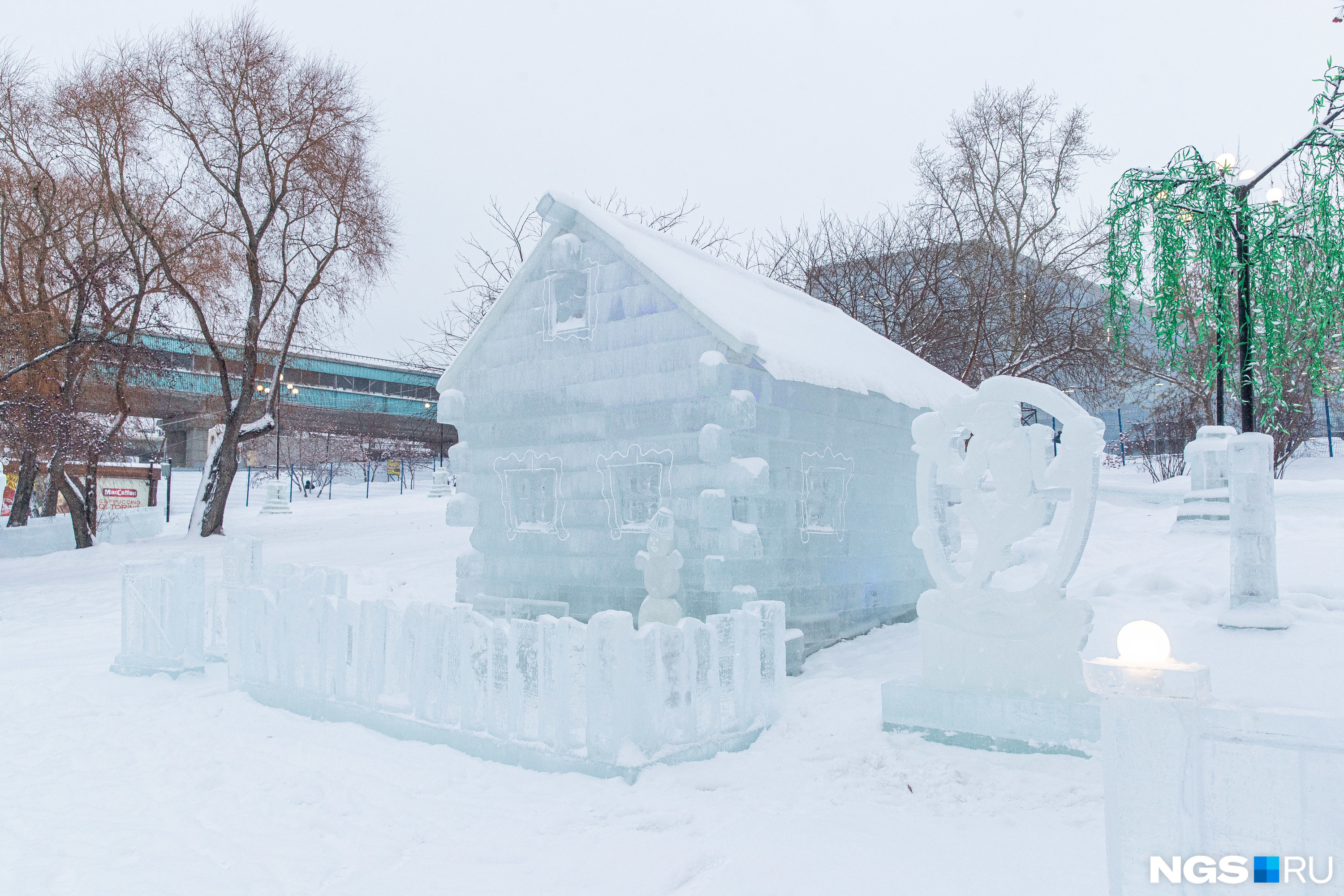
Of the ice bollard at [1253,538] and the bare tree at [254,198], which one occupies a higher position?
the bare tree at [254,198]

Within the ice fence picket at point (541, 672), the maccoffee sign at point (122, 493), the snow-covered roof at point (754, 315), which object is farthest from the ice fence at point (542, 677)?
the maccoffee sign at point (122, 493)

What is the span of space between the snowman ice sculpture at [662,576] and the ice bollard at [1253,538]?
5.01 meters

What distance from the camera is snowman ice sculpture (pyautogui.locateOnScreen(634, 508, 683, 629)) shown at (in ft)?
25.4

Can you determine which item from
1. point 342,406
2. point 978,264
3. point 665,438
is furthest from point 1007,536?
point 342,406

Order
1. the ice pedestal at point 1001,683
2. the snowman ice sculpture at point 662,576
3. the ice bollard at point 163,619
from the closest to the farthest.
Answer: the ice pedestal at point 1001,683
the snowman ice sculpture at point 662,576
the ice bollard at point 163,619

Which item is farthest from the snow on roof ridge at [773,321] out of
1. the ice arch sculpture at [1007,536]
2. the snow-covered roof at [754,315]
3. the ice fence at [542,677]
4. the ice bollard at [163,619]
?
the ice bollard at [163,619]

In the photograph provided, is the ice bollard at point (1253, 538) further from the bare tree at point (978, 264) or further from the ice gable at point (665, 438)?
the bare tree at point (978, 264)

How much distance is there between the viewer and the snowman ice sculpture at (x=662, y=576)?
7.73 meters

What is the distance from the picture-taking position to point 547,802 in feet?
15.5

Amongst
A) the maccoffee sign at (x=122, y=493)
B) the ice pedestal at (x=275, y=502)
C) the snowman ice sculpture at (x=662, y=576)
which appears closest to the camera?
the snowman ice sculpture at (x=662, y=576)

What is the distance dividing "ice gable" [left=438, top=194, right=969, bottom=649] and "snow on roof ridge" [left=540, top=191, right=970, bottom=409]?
4 centimetres

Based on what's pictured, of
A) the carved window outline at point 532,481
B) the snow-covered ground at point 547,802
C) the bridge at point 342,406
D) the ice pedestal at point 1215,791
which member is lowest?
the snow-covered ground at point 547,802

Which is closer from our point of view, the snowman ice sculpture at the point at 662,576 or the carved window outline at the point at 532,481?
the snowman ice sculpture at the point at 662,576

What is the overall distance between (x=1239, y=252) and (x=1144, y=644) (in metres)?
5.10
